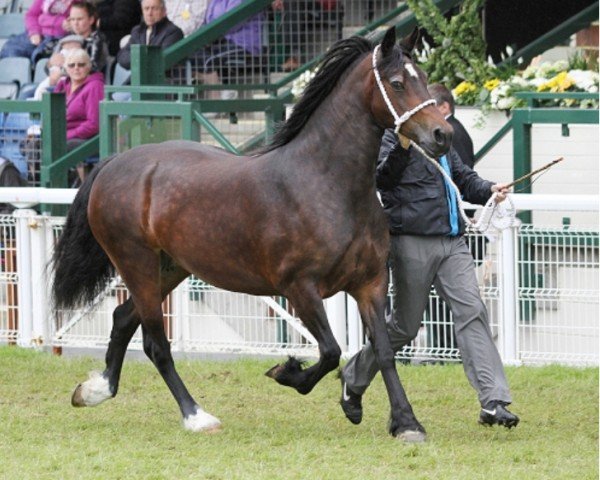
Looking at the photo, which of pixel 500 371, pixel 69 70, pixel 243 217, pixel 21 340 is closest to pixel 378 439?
pixel 500 371

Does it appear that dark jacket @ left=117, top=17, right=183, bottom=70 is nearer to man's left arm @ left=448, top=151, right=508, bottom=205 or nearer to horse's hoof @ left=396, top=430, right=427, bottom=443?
man's left arm @ left=448, top=151, right=508, bottom=205

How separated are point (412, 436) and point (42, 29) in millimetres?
9200

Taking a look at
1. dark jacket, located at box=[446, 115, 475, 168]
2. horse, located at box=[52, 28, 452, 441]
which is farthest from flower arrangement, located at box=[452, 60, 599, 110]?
horse, located at box=[52, 28, 452, 441]

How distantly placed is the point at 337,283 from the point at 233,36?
22.5ft

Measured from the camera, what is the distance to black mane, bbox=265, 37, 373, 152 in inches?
283

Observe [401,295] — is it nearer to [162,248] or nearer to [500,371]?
[500,371]

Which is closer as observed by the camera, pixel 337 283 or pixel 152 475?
pixel 152 475

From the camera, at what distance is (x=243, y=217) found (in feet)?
24.1

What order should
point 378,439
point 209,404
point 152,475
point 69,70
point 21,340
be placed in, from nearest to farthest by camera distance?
1. point 152,475
2. point 378,439
3. point 209,404
4. point 21,340
5. point 69,70

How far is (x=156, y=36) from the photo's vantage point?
45.4 ft

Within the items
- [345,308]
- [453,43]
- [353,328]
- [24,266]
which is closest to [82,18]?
[453,43]

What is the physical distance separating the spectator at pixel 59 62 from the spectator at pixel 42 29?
644 millimetres

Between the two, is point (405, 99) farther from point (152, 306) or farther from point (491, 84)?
point (491, 84)

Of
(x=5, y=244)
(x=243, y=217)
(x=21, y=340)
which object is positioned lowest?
(x=21, y=340)
